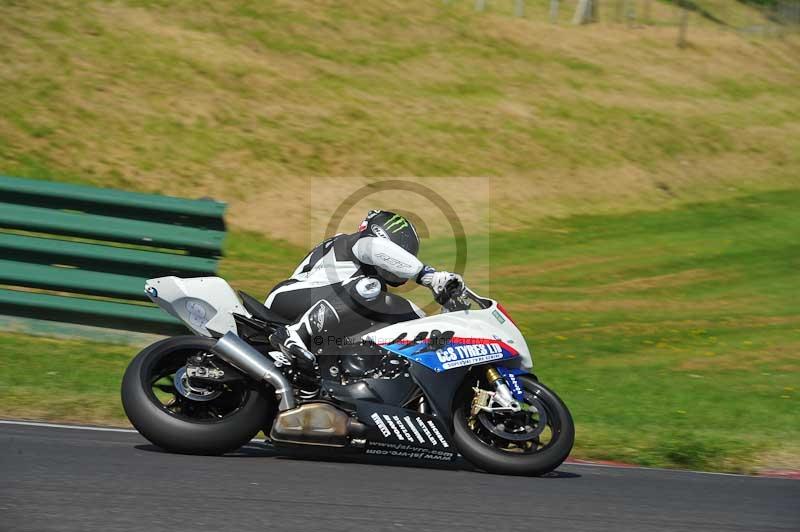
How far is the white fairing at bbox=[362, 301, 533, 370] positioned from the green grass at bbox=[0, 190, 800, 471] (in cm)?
162

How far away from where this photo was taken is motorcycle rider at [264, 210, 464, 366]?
6.47m

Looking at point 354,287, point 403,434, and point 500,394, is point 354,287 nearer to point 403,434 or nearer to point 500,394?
point 403,434

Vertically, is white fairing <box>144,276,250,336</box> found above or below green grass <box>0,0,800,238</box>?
above

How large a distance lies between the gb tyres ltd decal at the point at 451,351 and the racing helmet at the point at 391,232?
0.41 metres

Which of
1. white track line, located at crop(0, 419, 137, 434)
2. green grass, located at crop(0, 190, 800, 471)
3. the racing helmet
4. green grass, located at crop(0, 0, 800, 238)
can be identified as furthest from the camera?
green grass, located at crop(0, 0, 800, 238)

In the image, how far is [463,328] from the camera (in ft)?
21.4

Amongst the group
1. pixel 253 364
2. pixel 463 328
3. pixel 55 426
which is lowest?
pixel 55 426

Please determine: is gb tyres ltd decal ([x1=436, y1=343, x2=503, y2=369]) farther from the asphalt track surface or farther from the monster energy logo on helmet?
the monster energy logo on helmet

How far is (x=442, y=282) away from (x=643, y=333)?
6.71 m

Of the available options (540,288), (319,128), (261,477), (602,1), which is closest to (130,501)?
(261,477)

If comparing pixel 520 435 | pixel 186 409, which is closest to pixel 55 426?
pixel 186 409

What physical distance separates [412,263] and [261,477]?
5.20 feet

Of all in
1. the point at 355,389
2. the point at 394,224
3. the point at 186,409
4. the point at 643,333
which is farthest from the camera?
the point at 643,333

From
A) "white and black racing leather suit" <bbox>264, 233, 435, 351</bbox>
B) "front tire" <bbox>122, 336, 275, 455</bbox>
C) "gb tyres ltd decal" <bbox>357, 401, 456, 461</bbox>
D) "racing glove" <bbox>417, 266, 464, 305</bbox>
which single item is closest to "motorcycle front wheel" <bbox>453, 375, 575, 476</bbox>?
"gb tyres ltd decal" <bbox>357, 401, 456, 461</bbox>
